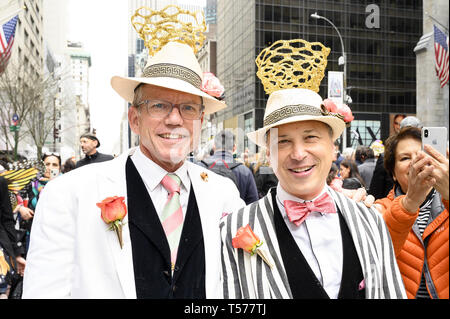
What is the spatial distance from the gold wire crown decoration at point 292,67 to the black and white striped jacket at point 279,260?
713mm

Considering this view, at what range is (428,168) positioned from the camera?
1632 millimetres

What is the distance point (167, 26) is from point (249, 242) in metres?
1.37

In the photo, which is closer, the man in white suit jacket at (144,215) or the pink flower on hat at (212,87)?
the man in white suit jacket at (144,215)

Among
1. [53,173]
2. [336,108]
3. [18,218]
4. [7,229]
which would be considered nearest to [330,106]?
[336,108]

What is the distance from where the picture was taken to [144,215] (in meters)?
1.85

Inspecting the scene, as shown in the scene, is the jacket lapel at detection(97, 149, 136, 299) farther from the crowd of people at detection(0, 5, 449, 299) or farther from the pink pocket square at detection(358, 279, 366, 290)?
the pink pocket square at detection(358, 279, 366, 290)

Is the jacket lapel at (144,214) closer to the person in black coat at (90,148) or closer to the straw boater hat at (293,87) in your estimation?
the straw boater hat at (293,87)

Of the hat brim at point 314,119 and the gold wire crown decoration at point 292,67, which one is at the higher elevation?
the gold wire crown decoration at point 292,67

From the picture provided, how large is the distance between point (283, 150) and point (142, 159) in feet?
2.40

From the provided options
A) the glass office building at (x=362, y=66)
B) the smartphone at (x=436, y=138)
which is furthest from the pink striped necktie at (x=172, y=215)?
the glass office building at (x=362, y=66)

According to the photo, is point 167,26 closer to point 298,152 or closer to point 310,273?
point 298,152

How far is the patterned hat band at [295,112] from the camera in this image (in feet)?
5.91

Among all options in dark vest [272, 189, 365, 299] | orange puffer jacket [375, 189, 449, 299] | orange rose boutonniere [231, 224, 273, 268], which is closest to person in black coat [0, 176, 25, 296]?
orange rose boutonniere [231, 224, 273, 268]

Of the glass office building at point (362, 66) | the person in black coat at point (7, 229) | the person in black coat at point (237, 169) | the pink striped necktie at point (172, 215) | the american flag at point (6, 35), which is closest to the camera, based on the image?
the pink striped necktie at point (172, 215)
